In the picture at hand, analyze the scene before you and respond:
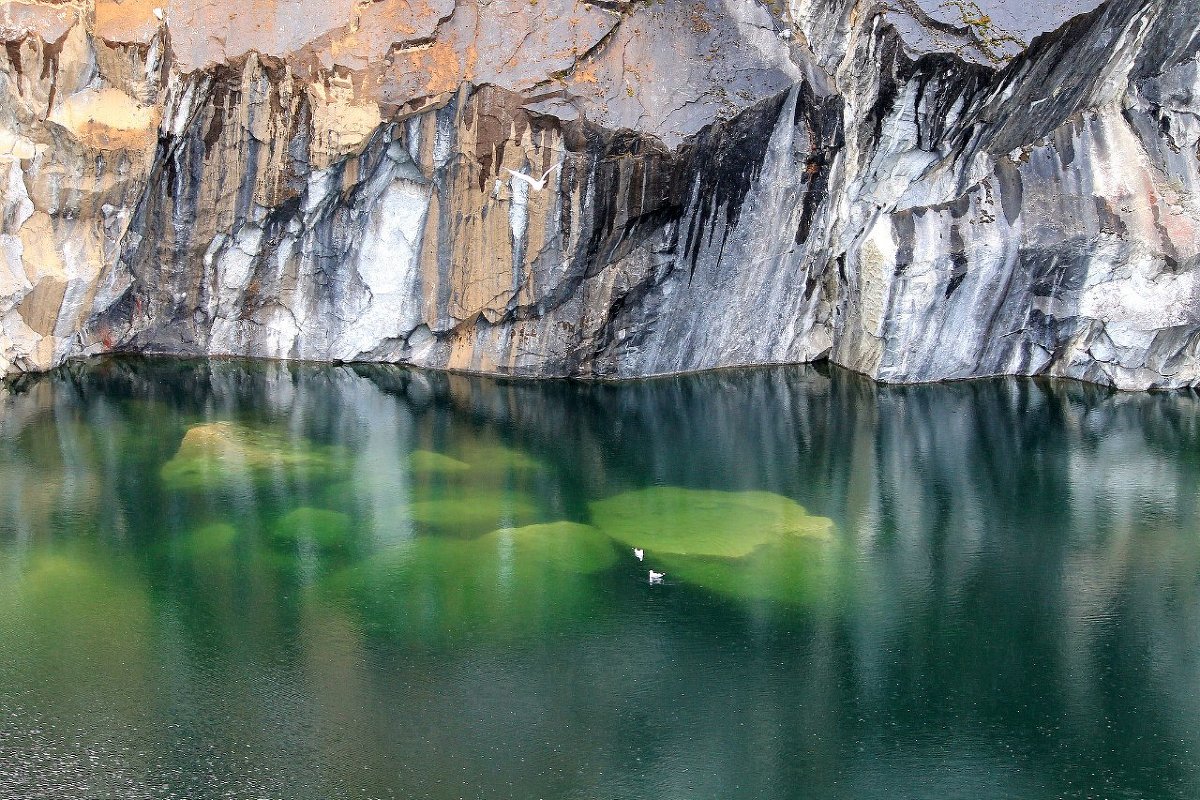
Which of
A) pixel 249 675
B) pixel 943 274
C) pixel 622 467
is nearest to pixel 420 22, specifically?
pixel 622 467

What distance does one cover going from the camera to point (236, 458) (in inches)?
1006

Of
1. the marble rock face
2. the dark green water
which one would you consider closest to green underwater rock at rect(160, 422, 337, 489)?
the dark green water

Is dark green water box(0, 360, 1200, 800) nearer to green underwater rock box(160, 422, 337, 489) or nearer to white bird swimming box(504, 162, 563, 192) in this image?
green underwater rock box(160, 422, 337, 489)

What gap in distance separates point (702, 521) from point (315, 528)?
23.6 ft

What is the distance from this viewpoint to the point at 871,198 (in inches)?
1253

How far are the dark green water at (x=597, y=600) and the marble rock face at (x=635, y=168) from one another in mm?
3199

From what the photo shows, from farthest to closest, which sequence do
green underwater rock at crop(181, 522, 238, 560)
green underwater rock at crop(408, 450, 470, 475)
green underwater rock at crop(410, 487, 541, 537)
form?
green underwater rock at crop(408, 450, 470, 475)
green underwater rock at crop(410, 487, 541, 537)
green underwater rock at crop(181, 522, 238, 560)

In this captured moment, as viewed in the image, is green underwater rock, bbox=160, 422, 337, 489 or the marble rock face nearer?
green underwater rock, bbox=160, 422, 337, 489

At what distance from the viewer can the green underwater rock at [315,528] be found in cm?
2094

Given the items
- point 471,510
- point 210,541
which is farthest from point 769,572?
point 210,541

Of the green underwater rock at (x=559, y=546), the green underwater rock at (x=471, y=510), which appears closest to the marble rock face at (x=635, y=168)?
the green underwater rock at (x=471, y=510)

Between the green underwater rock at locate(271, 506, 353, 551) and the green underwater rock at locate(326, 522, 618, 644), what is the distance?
48.6 inches

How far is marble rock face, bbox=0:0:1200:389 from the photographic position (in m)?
28.4

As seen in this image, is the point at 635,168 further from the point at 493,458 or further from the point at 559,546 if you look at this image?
the point at 559,546
